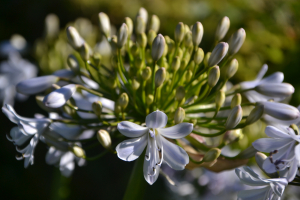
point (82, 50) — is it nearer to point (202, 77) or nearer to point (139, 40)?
point (139, 40)

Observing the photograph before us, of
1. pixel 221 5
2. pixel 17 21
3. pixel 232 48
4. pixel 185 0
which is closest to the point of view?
pixel 232 48

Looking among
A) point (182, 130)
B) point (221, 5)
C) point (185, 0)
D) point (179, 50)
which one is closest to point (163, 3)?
point (185, 0)

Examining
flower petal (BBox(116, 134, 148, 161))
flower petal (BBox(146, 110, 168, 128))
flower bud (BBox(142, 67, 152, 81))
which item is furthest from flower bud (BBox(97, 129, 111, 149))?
flower bud (BBox(142, 67, 152, 81))

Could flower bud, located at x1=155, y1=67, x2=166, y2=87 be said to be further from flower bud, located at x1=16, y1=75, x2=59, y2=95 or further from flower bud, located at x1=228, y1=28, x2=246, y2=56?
flower bud, located at x1=16, y1=75, x2=59, y2=95

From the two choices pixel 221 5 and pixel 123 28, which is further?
pixel 221 5

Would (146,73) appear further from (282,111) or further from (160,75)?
(282,111)

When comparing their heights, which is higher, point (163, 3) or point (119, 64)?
point (119, 64)

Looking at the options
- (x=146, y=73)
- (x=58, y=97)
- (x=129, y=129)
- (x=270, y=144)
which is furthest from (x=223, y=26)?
(x=58, y=97)
